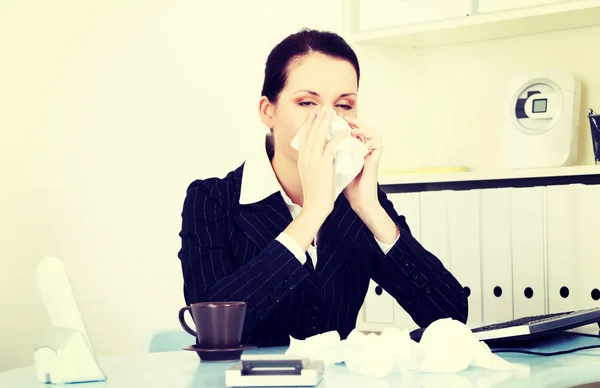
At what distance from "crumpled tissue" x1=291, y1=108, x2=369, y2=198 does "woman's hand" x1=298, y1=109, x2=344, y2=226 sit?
0.01m

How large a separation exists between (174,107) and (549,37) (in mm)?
1299

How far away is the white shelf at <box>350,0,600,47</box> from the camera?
6.52 feet

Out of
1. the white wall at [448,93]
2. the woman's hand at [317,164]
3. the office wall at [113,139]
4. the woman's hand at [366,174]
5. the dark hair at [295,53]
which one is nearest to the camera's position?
the woman's hand at [317,164]

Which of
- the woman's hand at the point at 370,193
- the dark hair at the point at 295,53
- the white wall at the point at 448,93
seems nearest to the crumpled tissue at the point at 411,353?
the woman's hand at the point at 370,193

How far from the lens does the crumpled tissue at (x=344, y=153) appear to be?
1560 millimetres

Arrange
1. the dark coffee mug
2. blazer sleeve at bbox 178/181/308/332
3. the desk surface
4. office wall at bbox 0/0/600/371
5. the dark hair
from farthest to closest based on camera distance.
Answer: office wall at bbox 0/0/600/371 → the dark hair → blazer sleeve at bbox 178/181/308/332 → the dark coffee mug → the desk surface

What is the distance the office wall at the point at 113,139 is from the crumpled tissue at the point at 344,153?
1.10 meters

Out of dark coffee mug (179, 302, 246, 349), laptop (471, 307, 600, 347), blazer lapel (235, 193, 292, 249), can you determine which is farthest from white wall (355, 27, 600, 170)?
dark coffee mug (179, 302, 246, 349)

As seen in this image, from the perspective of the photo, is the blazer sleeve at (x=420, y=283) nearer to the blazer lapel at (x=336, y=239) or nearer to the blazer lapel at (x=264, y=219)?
the blazer lapel at (x=336, y=239)

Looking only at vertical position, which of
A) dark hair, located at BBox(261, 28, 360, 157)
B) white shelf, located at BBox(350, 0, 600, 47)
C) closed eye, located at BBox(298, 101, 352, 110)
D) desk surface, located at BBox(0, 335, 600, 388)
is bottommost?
desk surface, located at BBox(0, 335, 600, 388)

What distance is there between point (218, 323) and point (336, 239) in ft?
2.04

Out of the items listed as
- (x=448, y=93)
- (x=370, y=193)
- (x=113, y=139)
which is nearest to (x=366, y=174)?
(x=370, y=193)

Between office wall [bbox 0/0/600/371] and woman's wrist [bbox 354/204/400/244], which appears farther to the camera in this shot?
office wall [bbox 0/0/600/371]

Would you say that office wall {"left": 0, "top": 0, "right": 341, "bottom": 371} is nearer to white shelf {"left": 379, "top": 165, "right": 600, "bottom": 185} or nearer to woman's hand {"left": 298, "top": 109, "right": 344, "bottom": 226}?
white shelf {"left": 379, "top": 165, "right": 600, "bottom": 185}
